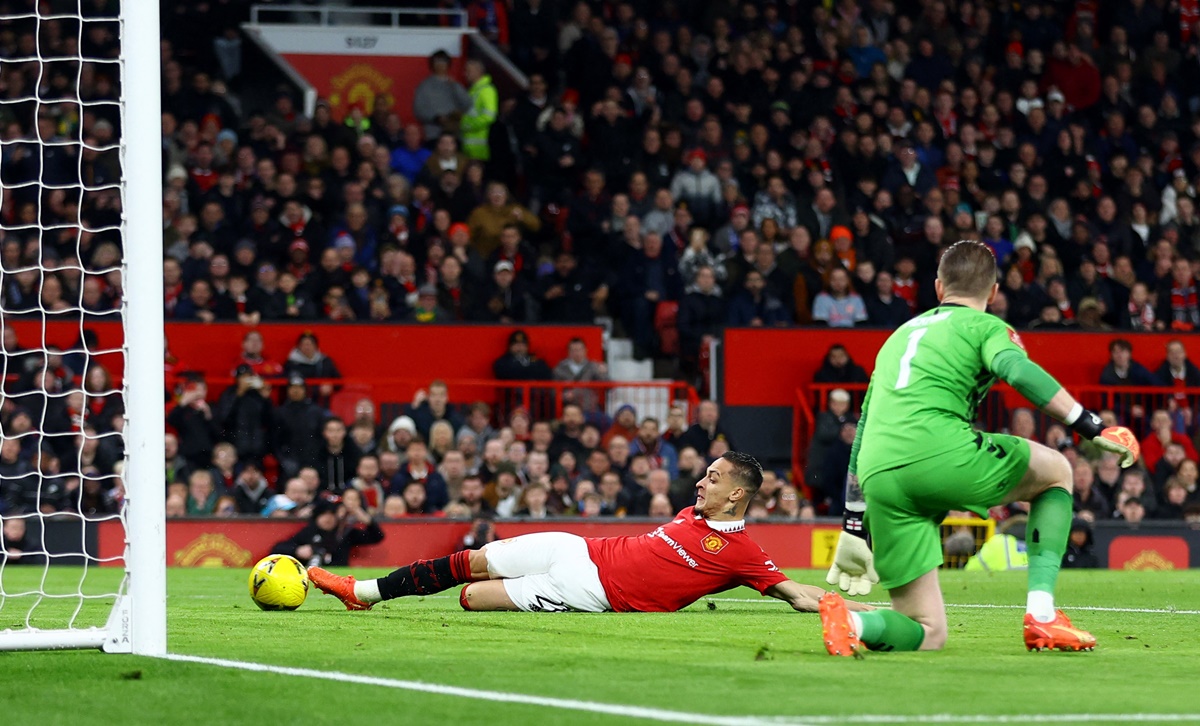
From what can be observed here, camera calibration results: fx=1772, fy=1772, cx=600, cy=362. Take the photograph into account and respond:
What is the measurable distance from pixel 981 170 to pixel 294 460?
10276mm

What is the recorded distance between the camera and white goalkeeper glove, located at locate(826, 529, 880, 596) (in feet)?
24.1

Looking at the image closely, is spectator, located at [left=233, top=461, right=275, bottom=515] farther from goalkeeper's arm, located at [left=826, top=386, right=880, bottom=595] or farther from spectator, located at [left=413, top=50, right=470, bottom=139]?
goalkeeper's arm, located at [left=826, top=386, right=880, bottom=595]

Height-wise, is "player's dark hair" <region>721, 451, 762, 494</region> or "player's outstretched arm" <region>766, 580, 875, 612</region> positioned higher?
"player's dark hair" <region>721, 451, 762, 494</region>

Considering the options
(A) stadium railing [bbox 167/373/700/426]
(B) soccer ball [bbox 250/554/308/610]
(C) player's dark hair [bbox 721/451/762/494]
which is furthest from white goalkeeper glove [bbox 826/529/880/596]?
(A) stadium railing [bbox 167/373/700/426]

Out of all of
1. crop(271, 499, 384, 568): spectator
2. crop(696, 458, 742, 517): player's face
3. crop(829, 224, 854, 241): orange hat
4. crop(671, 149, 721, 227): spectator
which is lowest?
crop(271, 499, 384, 568): spectator

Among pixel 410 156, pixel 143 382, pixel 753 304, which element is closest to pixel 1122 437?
pixel 143 382

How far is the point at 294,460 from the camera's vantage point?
711 inches

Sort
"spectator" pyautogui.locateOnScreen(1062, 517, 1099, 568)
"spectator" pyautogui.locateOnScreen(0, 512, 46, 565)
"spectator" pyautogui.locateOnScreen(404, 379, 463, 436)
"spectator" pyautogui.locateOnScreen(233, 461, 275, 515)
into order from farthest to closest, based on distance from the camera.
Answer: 1. "spectator" pyautogui.locateOnScreen(404, 379, 463, 436)
2. "spectator" pyautogui.locateOnScreen(1062, 517, 1099, 568)
3. "spectator" pyautogui.locateOnScreen(233, 461, 275, 515)
4. "spectator" pyautogui.locateOnScreen(0, 512, 46, 565)

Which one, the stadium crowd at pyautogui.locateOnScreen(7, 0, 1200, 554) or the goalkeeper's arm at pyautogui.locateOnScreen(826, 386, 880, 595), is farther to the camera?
the stadium crowd at pyautogui.locateOnScreen(7, 0, 1200, 554)

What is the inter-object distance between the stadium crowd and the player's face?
28.7ft

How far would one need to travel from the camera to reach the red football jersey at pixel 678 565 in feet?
29.7

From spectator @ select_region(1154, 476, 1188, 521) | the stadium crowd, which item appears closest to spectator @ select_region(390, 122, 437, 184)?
the stadium crowd

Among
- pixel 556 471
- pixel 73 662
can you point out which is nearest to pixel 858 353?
pixel 556 471

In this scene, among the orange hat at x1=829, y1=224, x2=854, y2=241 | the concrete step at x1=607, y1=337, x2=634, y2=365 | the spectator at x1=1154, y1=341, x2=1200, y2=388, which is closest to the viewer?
the spectator at x1=1154, y1=341, x2=1200, y2=388
